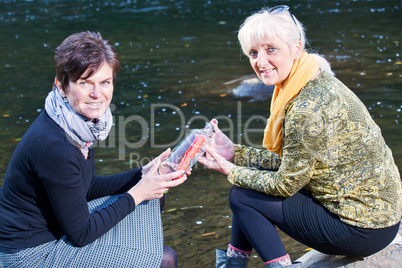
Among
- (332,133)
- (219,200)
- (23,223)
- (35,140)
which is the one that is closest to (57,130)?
(35,140)

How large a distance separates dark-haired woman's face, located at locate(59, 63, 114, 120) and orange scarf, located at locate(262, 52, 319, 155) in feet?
3.39

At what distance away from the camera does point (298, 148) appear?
2.92 meters

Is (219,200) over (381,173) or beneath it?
beneath

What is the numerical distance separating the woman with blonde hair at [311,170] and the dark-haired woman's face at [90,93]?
926 millimetres

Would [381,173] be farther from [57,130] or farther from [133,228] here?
[57,130]

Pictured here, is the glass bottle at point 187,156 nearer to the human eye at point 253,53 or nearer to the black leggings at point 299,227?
the black leggings at point 299,227

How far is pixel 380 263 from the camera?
315 cm

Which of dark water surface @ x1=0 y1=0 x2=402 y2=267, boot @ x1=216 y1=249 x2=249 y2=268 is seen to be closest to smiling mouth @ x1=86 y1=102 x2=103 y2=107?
boot @ x1=216 y1=249 x2=249 y2=268

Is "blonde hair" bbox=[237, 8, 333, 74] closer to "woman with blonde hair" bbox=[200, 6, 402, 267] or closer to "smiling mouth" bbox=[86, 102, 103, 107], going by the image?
"woman with blonde hair" bbox=[200, 6, 402, 267]

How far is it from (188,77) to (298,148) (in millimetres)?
7618

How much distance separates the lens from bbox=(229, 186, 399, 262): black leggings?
299 centimetres

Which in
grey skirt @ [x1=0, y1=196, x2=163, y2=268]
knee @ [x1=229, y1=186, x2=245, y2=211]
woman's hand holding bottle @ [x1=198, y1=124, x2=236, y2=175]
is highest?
woman's hand holding bottle @ [x1=198, y1=124, x2=236, y2=175]

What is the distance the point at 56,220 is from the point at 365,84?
727cm

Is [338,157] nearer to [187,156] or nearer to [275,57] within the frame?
[275,57]
